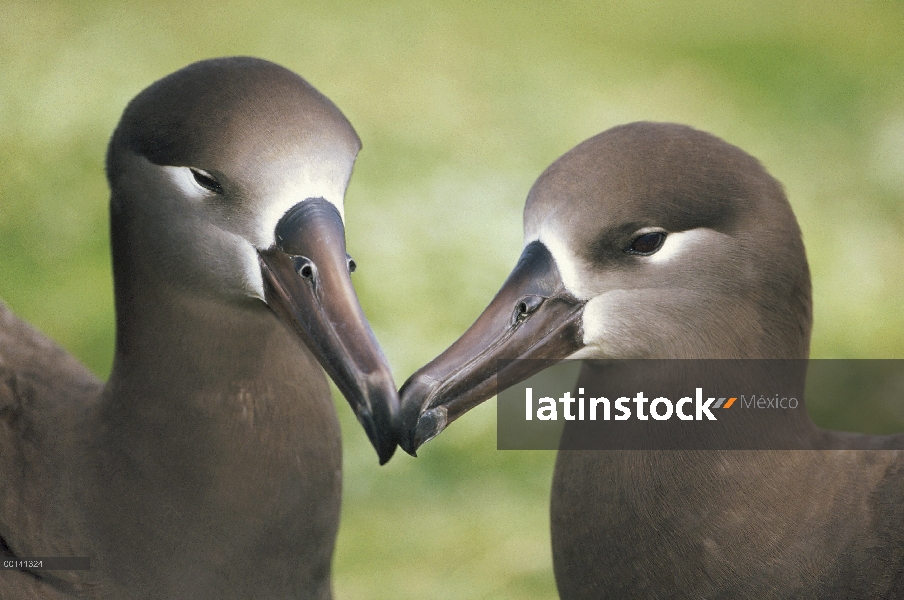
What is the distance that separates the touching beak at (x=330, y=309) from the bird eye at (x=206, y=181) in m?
0.15

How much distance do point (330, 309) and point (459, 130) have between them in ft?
9.09

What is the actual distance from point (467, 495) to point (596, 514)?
1522 millimetres

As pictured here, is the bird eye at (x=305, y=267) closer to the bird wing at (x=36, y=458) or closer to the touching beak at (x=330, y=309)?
the touching beak at (x=330, y=309)

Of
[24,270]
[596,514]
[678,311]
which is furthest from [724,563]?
[24,270]

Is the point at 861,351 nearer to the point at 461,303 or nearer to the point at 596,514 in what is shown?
the point at 461,303

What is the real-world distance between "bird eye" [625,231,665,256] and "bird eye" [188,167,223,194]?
2.54 feet

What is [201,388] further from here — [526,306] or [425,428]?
[526,306]

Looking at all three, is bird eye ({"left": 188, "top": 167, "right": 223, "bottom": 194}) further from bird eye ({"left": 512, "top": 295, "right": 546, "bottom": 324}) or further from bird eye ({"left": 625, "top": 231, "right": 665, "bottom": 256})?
bird eye ({"left": 625, "top": 231, "right": 665, "bottom": 256})

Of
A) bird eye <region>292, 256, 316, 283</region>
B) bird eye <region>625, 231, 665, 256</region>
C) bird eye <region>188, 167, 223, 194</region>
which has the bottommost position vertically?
bird eye <region>292, 256, 316, 283</region>

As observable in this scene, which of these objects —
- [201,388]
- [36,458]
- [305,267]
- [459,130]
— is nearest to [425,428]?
[305,267]

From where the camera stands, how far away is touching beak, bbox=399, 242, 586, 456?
209 cm

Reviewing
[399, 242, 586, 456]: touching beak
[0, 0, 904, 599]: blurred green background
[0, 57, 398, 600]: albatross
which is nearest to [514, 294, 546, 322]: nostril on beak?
[399, 242, 586, 456]: touching beak

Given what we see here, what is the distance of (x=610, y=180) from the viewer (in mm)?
2160

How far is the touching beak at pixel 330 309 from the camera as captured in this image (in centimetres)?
201
